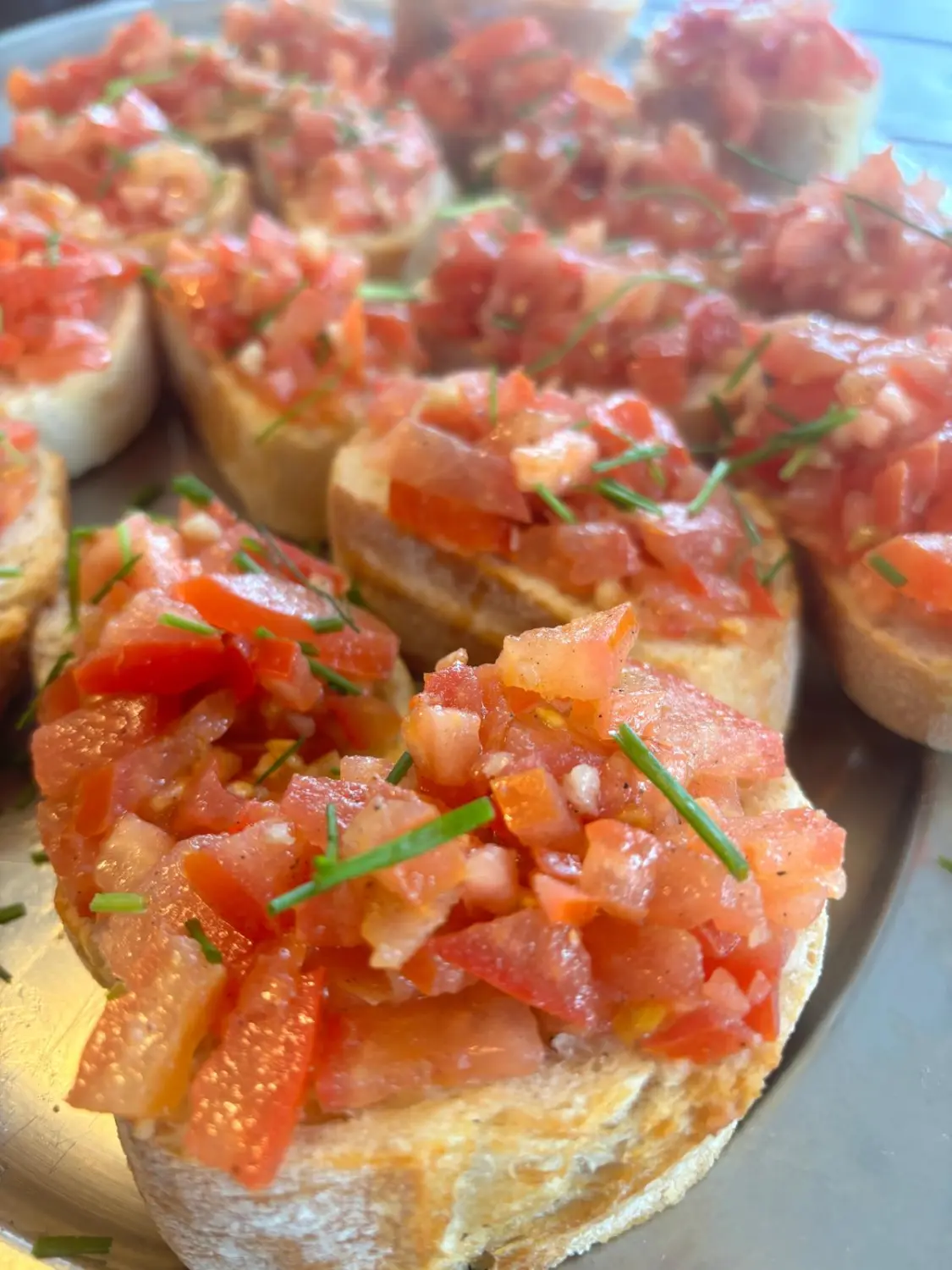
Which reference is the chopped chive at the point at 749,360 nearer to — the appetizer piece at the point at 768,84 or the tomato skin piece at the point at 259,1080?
the appetizer piece at the point at 768,84

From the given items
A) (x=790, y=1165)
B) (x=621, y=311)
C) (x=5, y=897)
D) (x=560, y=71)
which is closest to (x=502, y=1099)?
(x=790, y=1165)

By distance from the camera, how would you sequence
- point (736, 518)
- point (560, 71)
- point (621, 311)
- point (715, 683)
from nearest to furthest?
point (715, 683)
point (736, 518)
point (621, 311)
point (560, 71)

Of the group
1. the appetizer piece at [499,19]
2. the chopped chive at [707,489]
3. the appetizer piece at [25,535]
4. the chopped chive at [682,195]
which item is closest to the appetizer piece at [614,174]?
the chopped chive at [682,195]

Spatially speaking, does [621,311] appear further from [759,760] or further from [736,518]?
[759,760]

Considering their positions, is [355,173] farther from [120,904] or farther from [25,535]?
[120,904]

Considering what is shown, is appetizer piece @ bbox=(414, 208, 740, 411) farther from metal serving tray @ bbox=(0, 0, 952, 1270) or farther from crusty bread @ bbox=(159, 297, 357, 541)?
metal serving tray @ bbox=(0, 0, 952, 1270)

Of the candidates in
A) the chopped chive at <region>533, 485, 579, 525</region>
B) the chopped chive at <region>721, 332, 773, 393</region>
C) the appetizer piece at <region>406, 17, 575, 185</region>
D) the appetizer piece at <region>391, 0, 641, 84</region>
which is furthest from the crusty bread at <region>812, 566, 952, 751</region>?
the appetizer piece at <region>391, 0, 641, 84</region>
